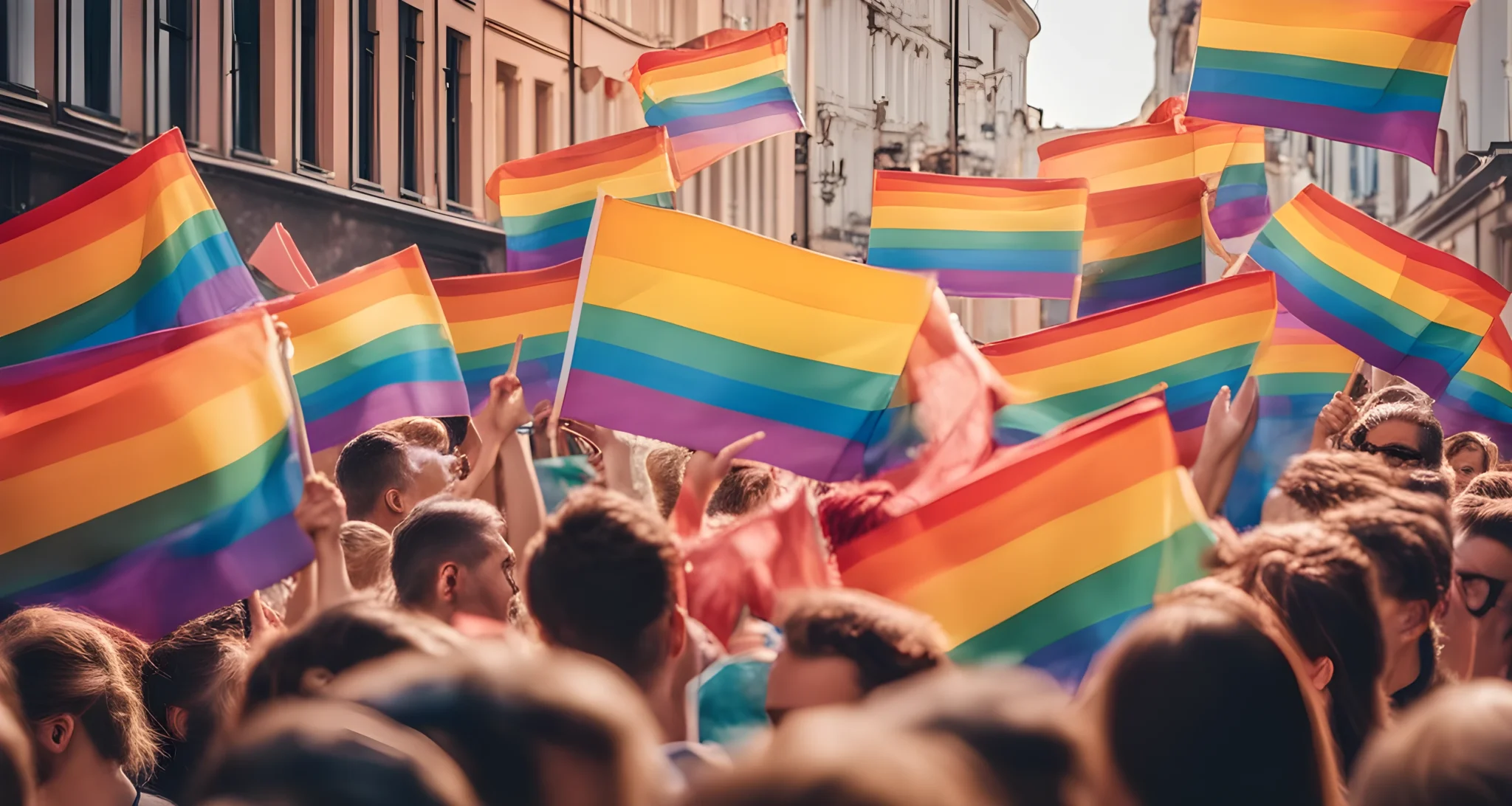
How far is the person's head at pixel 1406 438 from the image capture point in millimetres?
5883

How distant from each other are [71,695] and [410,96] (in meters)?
17.0

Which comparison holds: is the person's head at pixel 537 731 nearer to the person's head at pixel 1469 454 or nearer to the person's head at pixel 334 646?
the person's head at pixel 334 646

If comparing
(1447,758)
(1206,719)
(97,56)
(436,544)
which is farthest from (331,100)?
(1447,758)

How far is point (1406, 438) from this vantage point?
5.89 metres

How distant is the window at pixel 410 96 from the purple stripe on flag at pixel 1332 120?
42.8ft

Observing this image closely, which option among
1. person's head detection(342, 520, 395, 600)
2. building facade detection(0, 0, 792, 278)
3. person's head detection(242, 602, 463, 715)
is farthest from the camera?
building facade detection(0, 0, 792, 278)

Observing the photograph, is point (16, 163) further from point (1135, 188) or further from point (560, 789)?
point (560, 789)

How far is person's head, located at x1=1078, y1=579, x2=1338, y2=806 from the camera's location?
2023 millimetres

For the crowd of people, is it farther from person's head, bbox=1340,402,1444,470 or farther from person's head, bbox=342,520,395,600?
person's head, bbox=1340,402,1444,470

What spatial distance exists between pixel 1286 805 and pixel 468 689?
3.80 feet

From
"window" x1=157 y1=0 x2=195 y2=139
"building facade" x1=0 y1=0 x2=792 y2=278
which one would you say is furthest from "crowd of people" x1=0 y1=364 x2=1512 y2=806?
"window" x1=157 y1=0 x2=195 y2=139

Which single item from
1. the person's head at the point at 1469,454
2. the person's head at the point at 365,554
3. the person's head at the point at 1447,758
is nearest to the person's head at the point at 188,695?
the person's head at the point at 365,554

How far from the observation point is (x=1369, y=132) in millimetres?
7488

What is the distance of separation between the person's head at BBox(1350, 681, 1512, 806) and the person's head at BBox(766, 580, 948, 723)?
0.99m
